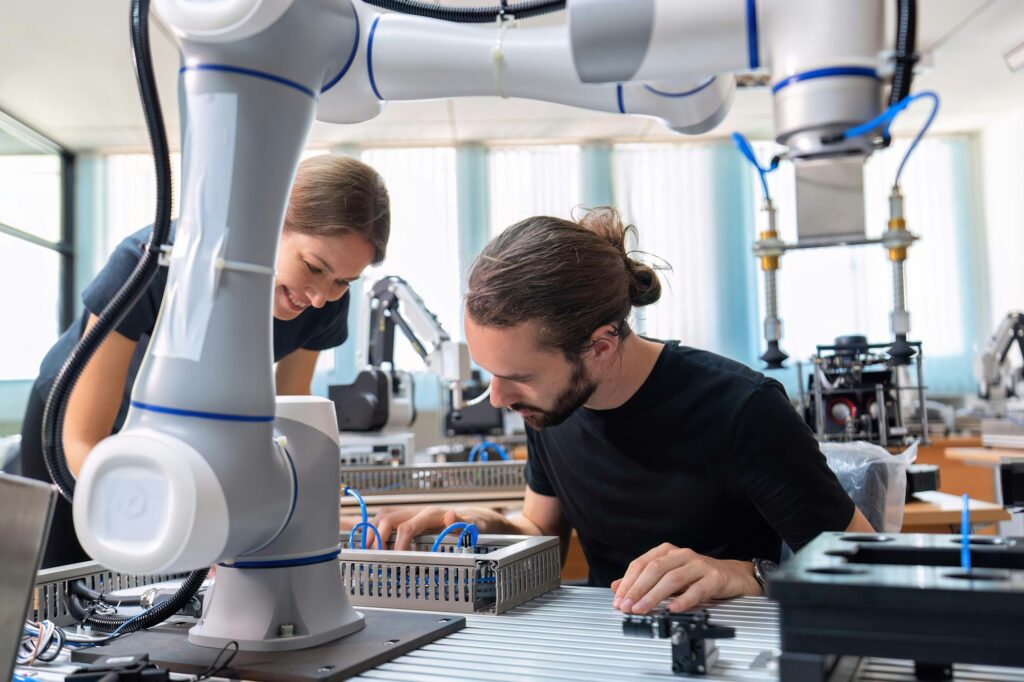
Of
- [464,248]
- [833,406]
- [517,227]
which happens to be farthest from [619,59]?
[464,248]

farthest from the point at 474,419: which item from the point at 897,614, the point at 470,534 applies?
the point at 897,614

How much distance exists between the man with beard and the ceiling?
1954 mm

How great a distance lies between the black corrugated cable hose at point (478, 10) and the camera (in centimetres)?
64

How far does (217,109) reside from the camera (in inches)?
23.0

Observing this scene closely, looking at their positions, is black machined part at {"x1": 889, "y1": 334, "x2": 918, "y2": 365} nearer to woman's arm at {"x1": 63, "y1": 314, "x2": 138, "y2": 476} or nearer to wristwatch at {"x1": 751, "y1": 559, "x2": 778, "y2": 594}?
wristwatch at {"x1": 751, "y1": 559, "x2": 778, "y2": 594}

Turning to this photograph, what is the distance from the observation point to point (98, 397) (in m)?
1.10

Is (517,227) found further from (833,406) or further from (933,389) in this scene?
(933,389)

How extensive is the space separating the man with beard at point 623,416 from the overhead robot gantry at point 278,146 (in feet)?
1.08

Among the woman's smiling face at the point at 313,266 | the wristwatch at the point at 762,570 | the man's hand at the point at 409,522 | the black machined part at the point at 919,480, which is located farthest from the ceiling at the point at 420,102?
the wristwatch at the point at 762,570

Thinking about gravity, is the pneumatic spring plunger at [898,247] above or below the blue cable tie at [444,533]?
above

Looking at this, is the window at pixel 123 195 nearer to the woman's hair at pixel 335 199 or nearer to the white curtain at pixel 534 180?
the white curtain at pixel 534 180

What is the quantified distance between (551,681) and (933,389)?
4907mm

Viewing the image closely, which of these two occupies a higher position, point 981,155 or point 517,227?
point 981,155

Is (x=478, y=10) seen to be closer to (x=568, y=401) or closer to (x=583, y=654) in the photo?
(x=583, y=654)
